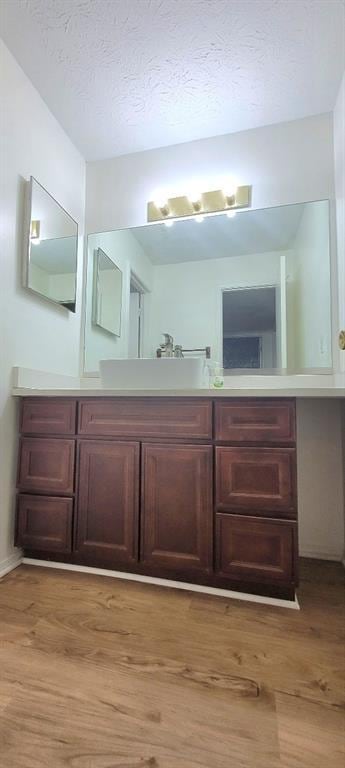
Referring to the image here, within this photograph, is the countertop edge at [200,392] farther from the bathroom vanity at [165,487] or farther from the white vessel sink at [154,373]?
the white vessel sink at [154,373]

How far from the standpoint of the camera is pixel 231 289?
194 cm

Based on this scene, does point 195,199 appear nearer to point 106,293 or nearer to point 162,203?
point 162,203

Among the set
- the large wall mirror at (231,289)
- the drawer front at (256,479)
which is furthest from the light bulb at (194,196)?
the drawer front at (256,479)

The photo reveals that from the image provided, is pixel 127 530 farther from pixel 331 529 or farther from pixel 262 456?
pixel 331 529

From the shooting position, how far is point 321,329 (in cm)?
177

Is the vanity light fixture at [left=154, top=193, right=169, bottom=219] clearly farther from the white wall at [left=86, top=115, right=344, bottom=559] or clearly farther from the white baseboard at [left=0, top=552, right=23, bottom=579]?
the white baseboard at [left=0, top=552, right=23, bottom=579]

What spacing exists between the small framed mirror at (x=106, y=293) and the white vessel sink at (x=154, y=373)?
23.0 inches

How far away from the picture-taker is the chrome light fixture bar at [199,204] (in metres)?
1.90

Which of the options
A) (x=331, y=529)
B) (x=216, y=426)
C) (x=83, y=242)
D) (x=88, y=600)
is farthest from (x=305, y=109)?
(x=88, y=600)

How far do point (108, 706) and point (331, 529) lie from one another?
1.32 meters

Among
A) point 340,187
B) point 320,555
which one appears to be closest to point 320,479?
point 320,555

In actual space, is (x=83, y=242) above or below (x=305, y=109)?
below

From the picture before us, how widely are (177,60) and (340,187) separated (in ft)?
3.16

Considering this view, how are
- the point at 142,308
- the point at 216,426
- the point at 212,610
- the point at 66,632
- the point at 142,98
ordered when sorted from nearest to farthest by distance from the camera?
the point at 66,632, the point at 212,610, the point at 216,426, the point at 142,98, the point at 142,308
